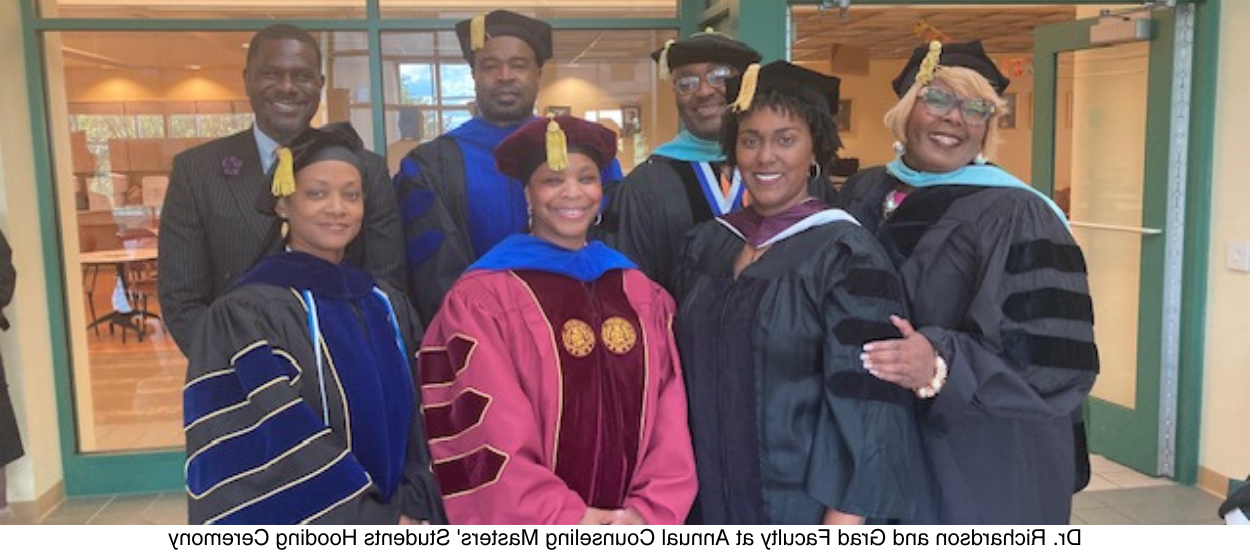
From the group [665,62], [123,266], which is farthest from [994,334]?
[123,266]

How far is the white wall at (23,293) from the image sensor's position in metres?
4.68

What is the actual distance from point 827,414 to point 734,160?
655 mm

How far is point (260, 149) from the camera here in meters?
3.04

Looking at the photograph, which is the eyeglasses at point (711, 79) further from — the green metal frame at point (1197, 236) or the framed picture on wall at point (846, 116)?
the framed picture on wall at point (846, 116)

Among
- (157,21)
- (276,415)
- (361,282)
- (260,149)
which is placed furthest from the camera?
(157,21)

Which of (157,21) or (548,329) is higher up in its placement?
(157,21)

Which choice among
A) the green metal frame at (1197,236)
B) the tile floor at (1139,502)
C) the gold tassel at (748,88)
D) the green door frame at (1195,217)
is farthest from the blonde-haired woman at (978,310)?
the green metal frame at (1197,236)

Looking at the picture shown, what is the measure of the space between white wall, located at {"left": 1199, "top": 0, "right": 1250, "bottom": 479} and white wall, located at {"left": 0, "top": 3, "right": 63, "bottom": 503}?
5445mm

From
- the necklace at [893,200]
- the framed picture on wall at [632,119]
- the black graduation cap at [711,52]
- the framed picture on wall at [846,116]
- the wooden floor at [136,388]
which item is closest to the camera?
the necklace at [893,200]

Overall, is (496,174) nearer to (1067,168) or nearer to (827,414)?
(827,414)

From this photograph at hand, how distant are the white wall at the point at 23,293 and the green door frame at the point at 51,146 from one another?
0.03 meters

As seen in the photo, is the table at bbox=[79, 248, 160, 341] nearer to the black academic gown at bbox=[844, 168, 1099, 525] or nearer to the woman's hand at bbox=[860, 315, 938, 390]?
the black academic gown at bbox=[844, 168, 1099, 525]

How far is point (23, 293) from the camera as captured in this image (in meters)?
4.79

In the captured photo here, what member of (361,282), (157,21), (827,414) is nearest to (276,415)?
(361,282)
